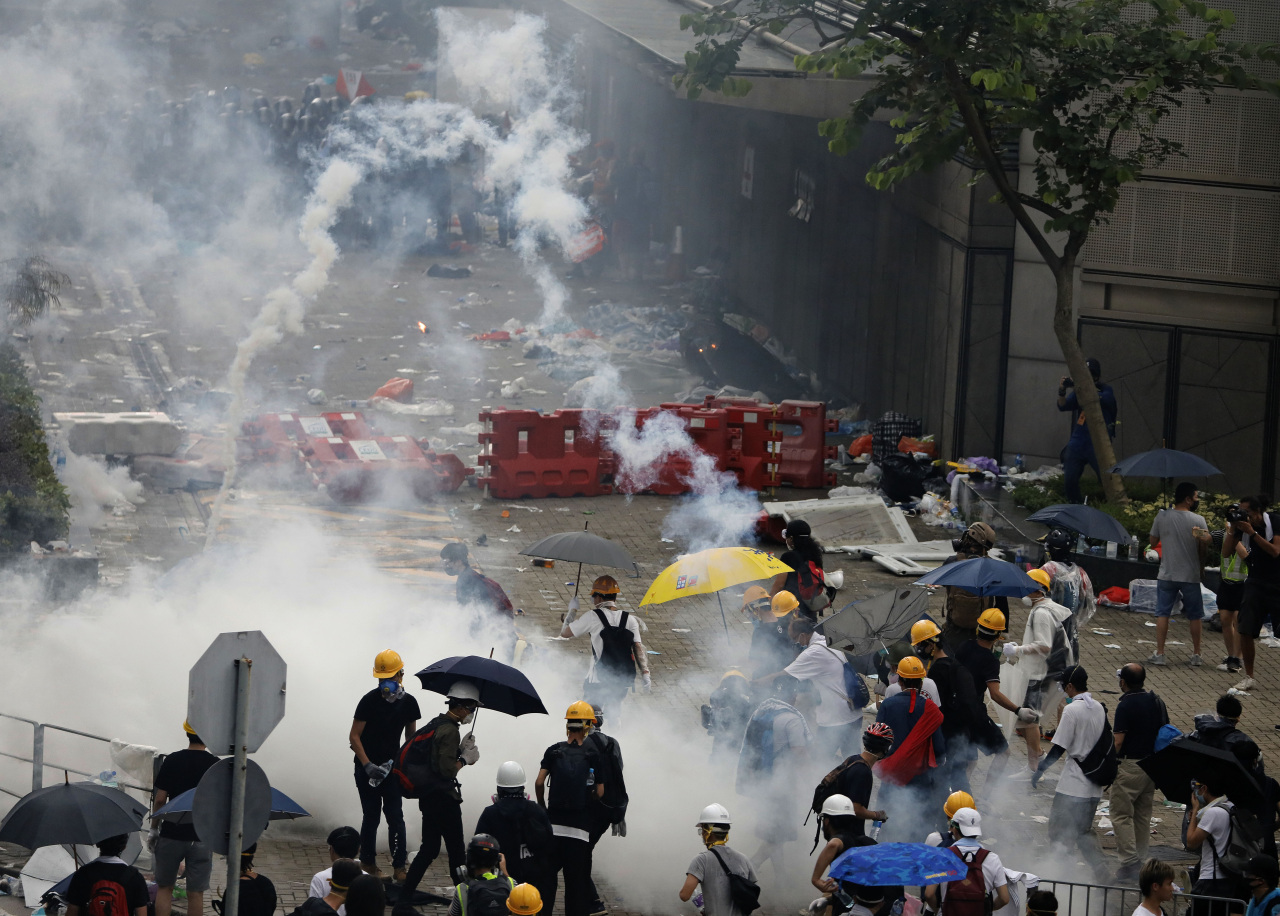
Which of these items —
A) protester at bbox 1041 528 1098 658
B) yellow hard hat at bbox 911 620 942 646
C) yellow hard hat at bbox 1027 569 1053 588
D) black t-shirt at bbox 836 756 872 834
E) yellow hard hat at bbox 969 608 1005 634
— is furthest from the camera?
protester at bbox 1041 528 1098 658

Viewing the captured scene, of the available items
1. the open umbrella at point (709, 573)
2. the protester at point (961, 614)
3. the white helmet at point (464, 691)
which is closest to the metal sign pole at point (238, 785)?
the white helmet at point (464, 691)

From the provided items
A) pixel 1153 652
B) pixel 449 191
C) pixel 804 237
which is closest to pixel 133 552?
pixel 1153 652

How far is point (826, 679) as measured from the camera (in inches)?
368

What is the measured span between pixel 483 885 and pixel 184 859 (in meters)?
1.99

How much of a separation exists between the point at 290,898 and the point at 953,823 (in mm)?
3482

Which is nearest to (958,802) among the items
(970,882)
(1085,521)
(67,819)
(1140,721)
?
(970,882)

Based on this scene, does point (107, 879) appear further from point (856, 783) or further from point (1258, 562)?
point (1258, 562)

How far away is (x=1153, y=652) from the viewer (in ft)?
43.4

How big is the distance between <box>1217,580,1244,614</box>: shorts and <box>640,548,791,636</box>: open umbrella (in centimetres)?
417

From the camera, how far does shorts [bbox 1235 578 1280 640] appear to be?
474 inches

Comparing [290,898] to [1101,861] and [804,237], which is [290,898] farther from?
[804,237]

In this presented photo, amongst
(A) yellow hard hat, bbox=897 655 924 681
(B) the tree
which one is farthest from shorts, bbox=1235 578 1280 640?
(A) yellow hard hat, bbox=897 655 924 681

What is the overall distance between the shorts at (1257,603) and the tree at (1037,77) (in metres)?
3.73

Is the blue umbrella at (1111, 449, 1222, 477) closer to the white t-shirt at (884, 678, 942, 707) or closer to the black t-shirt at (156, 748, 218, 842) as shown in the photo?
the white t-shirt at (884, 678, 942, 707)
